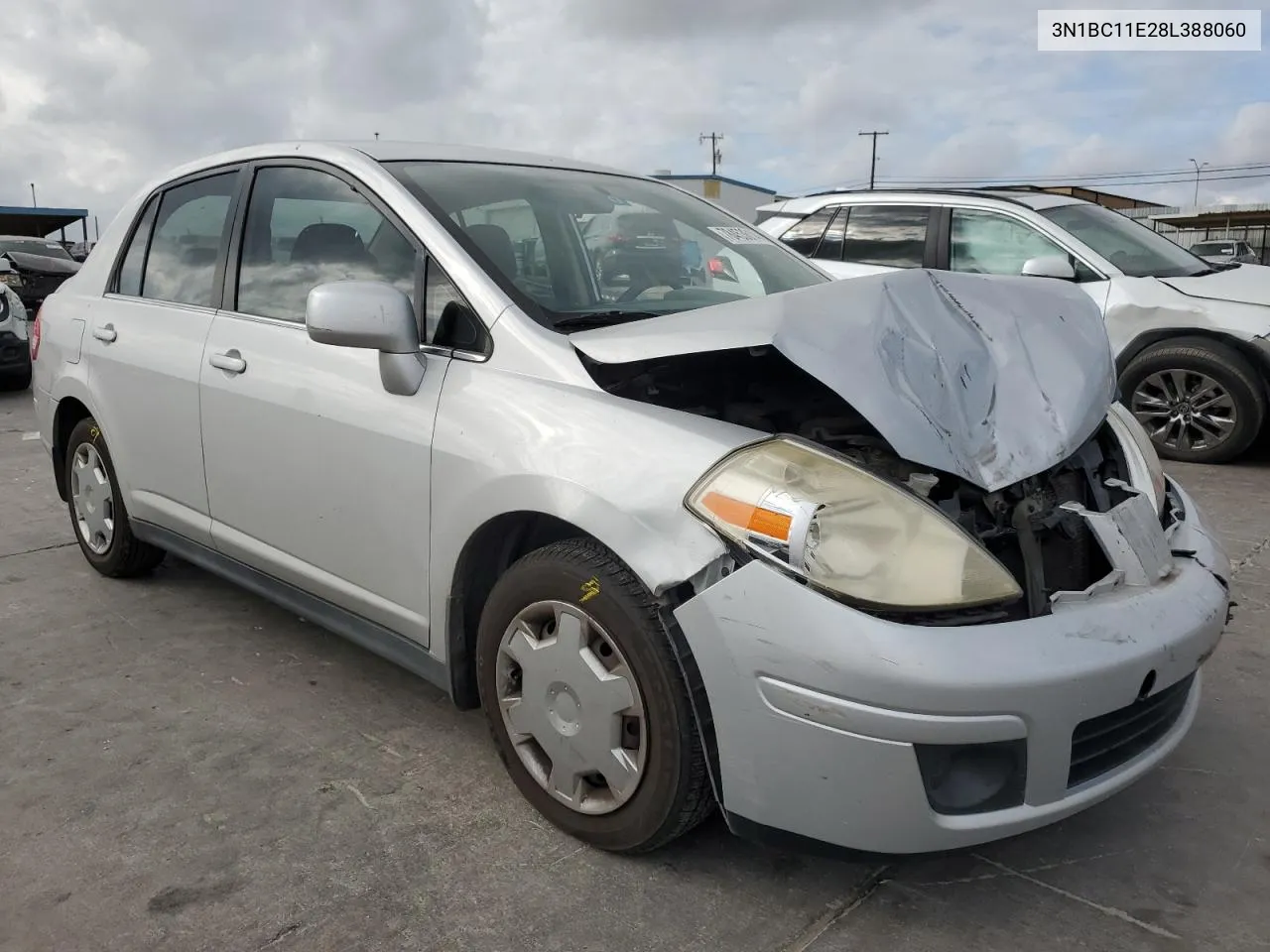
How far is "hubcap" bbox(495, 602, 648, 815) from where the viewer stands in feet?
7.02

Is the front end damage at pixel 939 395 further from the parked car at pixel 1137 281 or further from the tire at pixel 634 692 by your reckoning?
the parked car at pixel 1137 281

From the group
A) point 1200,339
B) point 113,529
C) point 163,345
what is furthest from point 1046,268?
point 113,529

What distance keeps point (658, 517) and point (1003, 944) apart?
1.07 metres

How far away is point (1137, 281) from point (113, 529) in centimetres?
587

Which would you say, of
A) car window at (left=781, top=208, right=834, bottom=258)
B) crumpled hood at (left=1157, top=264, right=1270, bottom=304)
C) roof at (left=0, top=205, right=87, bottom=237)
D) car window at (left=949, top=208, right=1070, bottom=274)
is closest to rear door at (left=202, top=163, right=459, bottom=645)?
car window at (left=949, top=208, right=1070, bottom=274)

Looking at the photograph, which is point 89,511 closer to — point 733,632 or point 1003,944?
point 733,632

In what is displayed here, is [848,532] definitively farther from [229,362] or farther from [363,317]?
[229,362]

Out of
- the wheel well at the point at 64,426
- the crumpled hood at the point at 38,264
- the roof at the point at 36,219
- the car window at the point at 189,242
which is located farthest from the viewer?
the roof at the point at 36,219

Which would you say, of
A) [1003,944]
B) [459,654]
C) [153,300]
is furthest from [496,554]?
[153,300]

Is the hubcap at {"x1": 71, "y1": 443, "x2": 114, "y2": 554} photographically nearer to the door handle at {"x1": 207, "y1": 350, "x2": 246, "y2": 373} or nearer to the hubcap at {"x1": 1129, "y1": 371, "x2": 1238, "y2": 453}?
the door handle at {"x1": 207, "y1": 350, "x2": 246, "y2": 373}

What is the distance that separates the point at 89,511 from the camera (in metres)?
4.18

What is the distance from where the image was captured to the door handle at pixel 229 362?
3.10 metres

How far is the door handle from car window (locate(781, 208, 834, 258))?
491 cm

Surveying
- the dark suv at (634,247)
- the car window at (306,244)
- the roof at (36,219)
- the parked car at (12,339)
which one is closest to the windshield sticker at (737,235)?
the dark suv at (634,247)
